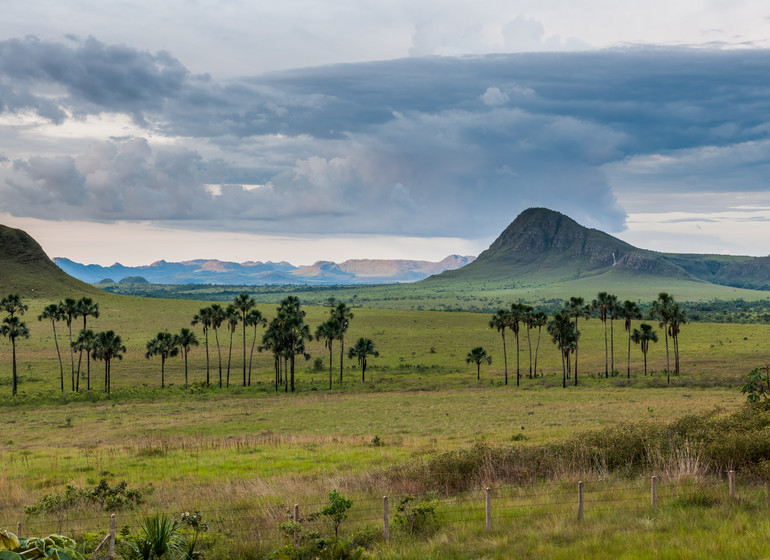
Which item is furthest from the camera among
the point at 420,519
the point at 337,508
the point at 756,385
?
the point at 756,385

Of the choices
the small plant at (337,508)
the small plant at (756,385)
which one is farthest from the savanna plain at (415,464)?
the small plant at (756,385)

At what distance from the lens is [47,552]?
580 centimetres

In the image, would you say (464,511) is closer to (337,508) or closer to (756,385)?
(337,508)

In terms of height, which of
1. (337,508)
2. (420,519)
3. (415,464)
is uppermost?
(337,508)

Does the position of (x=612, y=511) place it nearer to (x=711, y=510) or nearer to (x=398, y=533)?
(x=711, y=510)

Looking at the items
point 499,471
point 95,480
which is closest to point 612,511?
point 499,471

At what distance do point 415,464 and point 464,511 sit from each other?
4669mm

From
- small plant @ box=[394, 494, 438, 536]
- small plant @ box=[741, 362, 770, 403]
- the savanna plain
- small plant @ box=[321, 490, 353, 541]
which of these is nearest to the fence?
the savanna plain

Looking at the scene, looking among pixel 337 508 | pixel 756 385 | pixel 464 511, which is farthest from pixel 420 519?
pixel 756 385

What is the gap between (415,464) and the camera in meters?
20.6

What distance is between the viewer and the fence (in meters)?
15.0

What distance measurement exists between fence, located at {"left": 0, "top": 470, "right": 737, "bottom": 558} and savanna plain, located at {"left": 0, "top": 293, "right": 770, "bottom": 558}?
0.27 ft

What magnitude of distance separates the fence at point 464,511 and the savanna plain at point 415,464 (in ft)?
0.27

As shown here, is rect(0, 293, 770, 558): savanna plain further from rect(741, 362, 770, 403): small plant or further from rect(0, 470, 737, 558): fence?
rect(741, 362, 770, 403): small plant
